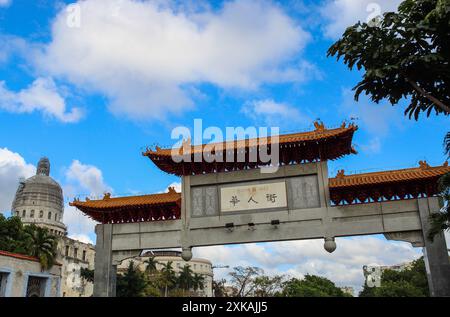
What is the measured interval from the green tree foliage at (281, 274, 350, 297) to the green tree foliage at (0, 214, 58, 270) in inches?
1118

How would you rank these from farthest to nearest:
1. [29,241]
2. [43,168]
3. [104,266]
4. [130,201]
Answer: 1. [43,168]
2. [29,241]
3. [130,201]
4. [104,266]

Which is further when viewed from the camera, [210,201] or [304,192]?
[210,201]

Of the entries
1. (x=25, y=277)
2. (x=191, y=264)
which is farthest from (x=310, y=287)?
(x=25, y=277)

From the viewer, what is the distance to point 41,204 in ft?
195

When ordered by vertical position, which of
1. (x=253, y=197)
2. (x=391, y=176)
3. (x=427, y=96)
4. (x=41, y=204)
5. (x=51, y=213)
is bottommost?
(x=253, y=197)

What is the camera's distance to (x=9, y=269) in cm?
1778

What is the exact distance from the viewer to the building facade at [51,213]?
52094 mm

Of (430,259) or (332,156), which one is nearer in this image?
(430,259)

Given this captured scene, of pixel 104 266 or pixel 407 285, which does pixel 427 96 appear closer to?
pixel 104 266

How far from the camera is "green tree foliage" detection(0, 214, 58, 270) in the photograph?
2120 cm

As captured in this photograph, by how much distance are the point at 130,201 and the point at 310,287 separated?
127ft
